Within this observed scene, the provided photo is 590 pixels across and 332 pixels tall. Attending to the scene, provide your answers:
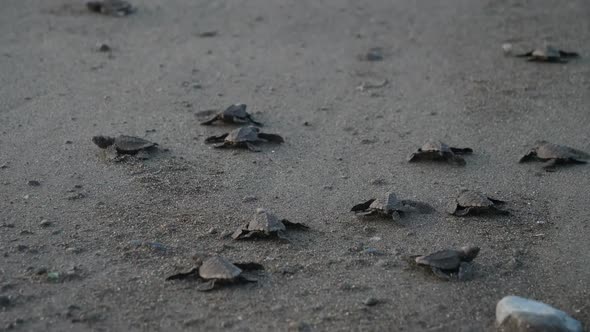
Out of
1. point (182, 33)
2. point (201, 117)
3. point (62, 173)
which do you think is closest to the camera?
point (62, 173)

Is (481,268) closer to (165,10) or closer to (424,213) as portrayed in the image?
(424,213)

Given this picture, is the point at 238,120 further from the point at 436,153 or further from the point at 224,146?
the point at 436,153

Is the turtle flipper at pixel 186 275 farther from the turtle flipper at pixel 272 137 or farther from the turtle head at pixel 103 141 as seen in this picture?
the turtle flipper at pixel 272 137

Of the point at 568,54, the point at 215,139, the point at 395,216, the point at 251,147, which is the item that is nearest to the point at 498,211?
the point at 395,216

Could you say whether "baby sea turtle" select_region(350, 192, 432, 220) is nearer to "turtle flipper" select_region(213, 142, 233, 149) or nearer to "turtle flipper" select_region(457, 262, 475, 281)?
"turtle flipper" select_region(457, 262, 475, 281)

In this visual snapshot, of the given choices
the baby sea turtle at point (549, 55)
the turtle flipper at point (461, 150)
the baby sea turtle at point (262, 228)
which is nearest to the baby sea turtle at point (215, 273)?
the baby sea turtle at point (262, 228)

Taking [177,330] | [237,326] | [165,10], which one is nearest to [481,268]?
[237,326]

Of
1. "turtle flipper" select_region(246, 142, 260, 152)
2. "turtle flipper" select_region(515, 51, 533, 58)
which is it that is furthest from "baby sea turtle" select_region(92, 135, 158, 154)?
"turtle flipper" select_region(515, 51, 533, 58)
